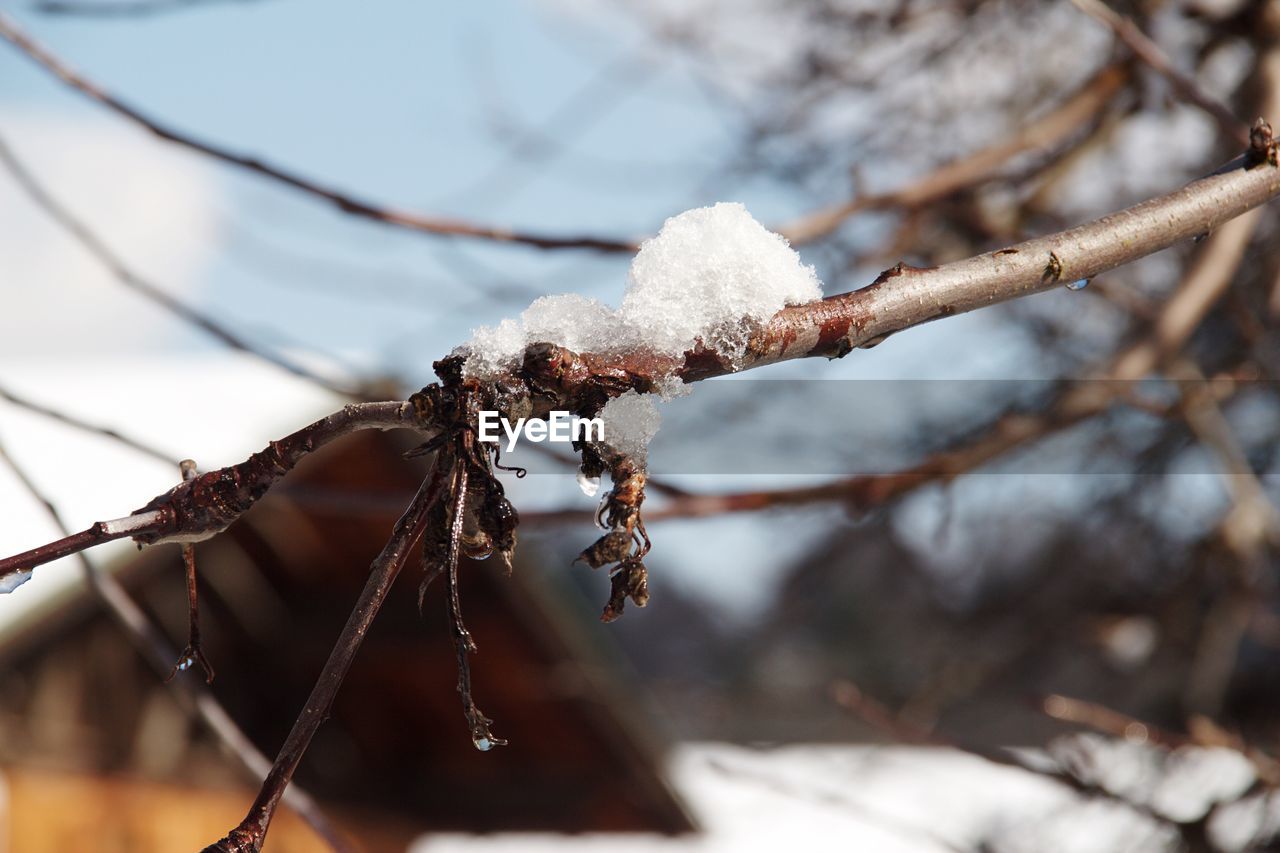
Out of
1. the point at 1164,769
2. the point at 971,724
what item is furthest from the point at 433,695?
the point at 971,724

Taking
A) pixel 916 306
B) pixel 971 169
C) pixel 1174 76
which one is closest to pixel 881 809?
pixel 971 169

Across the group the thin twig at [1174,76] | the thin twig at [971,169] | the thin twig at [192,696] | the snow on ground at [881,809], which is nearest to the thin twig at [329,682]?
the thin twig at [192,696]

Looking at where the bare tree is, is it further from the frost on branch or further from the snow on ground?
the snow on ground

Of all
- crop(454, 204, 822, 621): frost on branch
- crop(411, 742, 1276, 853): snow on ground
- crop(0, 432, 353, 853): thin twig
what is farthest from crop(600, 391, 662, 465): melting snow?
crop(411, 742, 1276, 853): snow on ground

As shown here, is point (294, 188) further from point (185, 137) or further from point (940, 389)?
point (940, 389)

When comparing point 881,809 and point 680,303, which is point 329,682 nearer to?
point 680,303

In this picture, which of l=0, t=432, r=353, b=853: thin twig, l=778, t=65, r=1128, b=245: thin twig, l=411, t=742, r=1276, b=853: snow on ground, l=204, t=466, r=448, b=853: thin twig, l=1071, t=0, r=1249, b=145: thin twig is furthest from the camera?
l=411, t=742, r=1276, b=853: snow on ground
